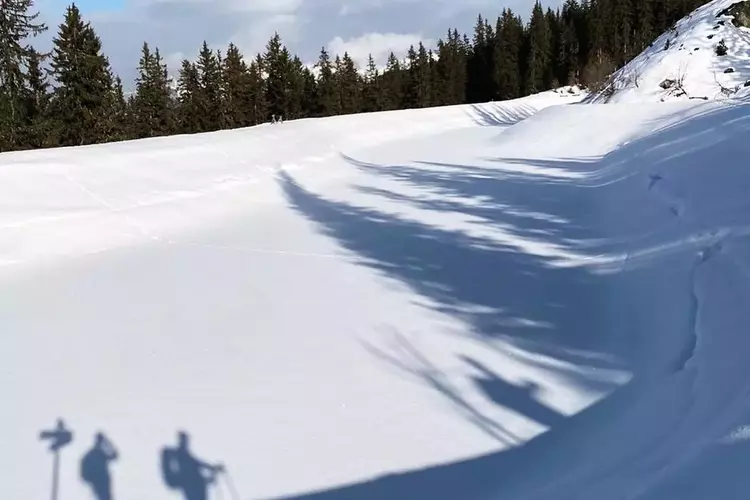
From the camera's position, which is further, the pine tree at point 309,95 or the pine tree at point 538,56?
the pine tree at point 538,56

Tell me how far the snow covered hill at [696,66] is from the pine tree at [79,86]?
20.2 metres

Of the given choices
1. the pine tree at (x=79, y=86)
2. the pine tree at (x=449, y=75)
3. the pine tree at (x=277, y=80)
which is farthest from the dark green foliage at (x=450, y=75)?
the pine tree at (x=79, y=86)

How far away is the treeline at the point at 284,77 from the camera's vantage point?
25609mm

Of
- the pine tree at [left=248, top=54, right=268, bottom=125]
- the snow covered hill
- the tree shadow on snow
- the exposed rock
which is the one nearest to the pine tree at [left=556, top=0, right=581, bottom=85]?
the pine tree at [left=248, top=54, right=268, bottom=125]

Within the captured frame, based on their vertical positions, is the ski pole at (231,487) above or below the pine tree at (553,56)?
below

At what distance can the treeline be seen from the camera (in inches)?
1008

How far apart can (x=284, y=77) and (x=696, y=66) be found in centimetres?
3095

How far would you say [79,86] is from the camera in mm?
26078

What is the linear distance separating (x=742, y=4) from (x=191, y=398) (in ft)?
71.8

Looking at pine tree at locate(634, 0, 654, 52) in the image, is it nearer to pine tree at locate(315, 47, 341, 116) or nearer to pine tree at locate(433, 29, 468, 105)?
pine tree at locate(433, 29, 468, 105)

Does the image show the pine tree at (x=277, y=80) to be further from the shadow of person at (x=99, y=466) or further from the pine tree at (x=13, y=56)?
the shadow of person at (x=99, y=466)

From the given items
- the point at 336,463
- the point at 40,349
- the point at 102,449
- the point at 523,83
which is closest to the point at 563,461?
the point at 336,463

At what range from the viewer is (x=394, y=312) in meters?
4.36

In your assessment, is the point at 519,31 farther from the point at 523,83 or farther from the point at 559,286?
the point at 559,286
